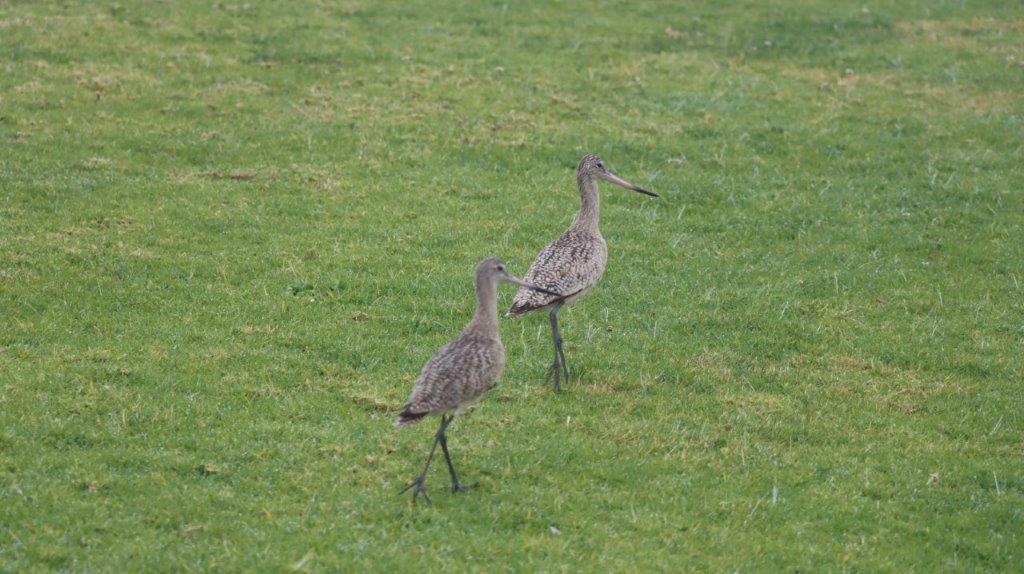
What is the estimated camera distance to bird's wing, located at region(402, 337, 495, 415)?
931 centimetres

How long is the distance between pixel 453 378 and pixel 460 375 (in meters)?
0.08

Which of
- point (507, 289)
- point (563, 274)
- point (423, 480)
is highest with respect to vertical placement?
point (563, 274)

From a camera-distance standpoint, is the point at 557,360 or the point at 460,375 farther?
the point at 557,360

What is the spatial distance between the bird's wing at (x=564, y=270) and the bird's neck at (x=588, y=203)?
463mm

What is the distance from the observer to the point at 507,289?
14.4 metres

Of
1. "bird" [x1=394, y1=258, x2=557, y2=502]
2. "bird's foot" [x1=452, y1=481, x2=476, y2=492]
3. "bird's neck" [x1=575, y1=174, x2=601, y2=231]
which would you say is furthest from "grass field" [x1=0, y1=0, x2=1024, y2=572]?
"bird's neck" [x1=575, y1=174, x2=601, y2=231]

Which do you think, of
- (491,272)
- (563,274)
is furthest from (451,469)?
(563,274)

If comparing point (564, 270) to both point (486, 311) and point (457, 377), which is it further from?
point (457, 377)

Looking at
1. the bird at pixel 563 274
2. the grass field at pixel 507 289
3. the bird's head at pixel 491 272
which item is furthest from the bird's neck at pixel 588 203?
the bird's head at pixel 491 272

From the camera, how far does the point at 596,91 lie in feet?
68.2

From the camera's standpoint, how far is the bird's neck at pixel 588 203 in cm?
1351

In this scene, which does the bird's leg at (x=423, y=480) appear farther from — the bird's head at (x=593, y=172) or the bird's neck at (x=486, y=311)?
the bird's head at (x=593, y=172)

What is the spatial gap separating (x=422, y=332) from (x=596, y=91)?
9013 mm

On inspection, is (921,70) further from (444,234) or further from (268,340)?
(268,340)
